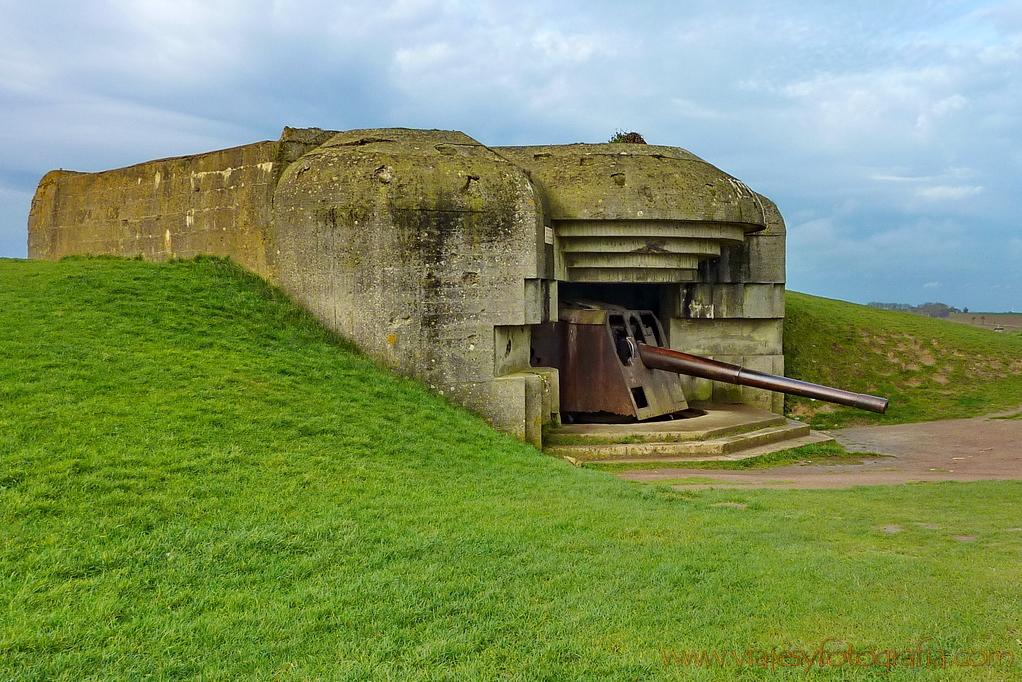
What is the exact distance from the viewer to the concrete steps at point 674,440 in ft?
36.1

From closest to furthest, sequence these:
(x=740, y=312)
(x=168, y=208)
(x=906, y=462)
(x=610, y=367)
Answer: (x=906, y=462)
(x=610, y=367)
(x=168, y=208)
(x=740, y=312)

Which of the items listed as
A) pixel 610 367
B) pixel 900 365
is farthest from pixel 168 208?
pixel 900 365

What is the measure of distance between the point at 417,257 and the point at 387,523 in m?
5.19

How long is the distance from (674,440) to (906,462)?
3.20 m

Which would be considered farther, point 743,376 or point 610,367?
point 610,367

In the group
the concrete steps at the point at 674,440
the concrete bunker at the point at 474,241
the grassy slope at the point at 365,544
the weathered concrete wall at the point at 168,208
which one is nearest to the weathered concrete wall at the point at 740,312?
the concrete bunker at the point at 474,241

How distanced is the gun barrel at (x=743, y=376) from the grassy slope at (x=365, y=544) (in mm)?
3043

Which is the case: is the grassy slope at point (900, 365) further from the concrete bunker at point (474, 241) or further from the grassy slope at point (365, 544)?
the grassy slope at point (365, 544)

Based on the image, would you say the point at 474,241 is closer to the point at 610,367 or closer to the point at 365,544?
the point at 610,367

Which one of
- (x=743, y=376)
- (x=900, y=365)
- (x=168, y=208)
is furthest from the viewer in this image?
(x=900, y=365)

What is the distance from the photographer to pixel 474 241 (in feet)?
34.1

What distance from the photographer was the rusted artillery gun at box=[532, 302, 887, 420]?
1242 cm

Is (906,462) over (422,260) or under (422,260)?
under

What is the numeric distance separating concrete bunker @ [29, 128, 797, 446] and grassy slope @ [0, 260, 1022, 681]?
4.85 feet
